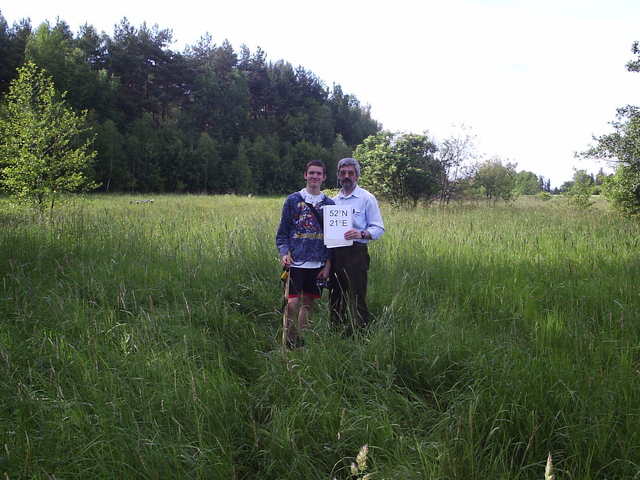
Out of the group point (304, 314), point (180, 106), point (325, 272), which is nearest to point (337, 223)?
point (325, 272)

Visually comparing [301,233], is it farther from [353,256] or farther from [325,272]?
[353,256]

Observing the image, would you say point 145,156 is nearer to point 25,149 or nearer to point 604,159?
point 25,149

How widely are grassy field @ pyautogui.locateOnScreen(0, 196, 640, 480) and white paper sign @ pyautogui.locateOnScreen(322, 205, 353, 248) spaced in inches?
27.1

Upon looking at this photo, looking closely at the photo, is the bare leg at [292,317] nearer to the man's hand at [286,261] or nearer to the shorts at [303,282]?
the shorts at [303,282]

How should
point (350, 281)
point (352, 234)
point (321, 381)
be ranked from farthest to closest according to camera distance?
1. point (350, 281)
2. point (352, 234)
3. point (321, 381)

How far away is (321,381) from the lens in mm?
2609

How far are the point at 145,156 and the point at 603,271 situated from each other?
4549 cm

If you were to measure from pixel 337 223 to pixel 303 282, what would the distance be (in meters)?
0.66

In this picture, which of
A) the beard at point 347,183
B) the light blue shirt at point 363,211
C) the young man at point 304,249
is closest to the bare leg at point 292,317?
the young man at point 304,249

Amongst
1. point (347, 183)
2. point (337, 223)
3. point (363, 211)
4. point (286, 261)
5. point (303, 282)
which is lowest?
point (303, 282)

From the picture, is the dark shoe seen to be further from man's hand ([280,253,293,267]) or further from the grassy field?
man's hand ([280,253,293,267])

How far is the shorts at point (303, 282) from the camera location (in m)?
3.56

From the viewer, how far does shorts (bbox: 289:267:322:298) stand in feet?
11.7

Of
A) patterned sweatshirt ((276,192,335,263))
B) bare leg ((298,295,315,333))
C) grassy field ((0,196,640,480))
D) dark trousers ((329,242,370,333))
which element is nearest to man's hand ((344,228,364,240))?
dark trousers ((329,242,370,333))
